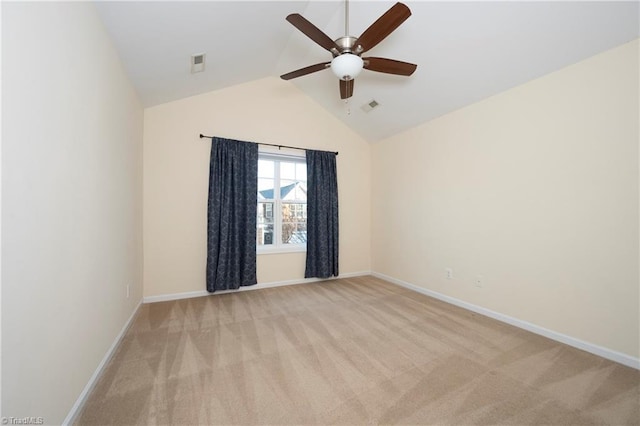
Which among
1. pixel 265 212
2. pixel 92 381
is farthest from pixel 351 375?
pixel 265 212

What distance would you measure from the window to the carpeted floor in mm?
1455

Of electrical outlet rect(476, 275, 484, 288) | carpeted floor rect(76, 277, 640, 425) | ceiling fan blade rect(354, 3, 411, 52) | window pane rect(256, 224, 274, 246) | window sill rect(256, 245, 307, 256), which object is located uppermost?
ceiling fan blade rect(354, 3, 411, 52)

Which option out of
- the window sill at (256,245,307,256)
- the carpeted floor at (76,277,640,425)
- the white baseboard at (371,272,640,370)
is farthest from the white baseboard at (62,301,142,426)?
the white baseboard at (371,272,640,370)

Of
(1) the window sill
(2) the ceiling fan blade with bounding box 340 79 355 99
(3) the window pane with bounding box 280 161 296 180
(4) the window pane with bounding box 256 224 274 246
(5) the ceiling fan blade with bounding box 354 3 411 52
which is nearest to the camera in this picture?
(5) the ceiling fan blade with bounding box 354 3 411 52

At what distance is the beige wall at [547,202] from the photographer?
190 cm

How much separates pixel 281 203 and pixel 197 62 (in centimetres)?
213

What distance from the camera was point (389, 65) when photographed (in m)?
2.21

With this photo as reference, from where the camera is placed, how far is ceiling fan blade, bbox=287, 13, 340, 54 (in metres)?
1.75

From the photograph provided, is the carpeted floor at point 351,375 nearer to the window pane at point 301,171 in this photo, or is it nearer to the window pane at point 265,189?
the window pane at point 265,189

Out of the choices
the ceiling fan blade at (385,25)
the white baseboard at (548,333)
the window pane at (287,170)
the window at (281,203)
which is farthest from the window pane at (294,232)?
the ceiling fan blade at (385,25)

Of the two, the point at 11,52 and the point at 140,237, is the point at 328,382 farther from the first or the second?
the point at 140,237

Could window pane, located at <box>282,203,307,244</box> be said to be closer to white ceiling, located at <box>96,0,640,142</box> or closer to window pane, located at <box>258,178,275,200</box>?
window pane, located at <box>258,178,275,200</box>

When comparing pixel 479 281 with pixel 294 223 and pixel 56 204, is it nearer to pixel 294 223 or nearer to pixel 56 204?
pixel 294 223

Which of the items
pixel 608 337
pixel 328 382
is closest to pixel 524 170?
pixel 608 337
